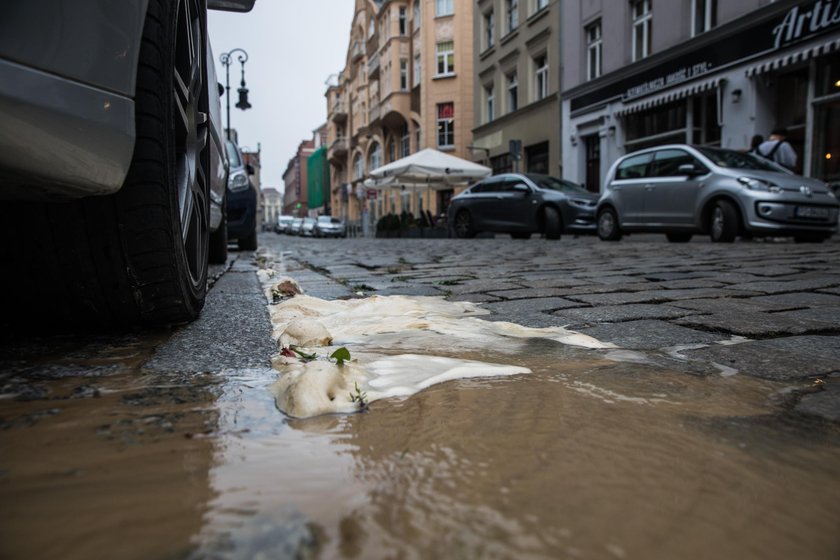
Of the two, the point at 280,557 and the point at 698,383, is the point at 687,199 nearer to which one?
the point at 698,383

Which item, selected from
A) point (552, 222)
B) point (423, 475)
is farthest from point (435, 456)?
point (552, 222)

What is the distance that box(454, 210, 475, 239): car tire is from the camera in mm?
15617

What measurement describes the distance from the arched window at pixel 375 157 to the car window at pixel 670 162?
110 feet

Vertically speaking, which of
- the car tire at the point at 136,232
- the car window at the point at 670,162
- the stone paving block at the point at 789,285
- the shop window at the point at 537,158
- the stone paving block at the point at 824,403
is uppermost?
the shop window at the point at 537,158

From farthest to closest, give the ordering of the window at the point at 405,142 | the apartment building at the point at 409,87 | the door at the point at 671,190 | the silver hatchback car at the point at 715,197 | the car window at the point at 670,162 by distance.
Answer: the window at the point at 405,142 → the apartment building at the point at 409,87 → the car window at the point at 670,162 → the door at the point at 671,190 → the silver hatchback car at the point at 715,197

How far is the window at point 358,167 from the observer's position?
49250 mm

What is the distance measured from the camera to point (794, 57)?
12461 millimetres

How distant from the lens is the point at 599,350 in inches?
78.9

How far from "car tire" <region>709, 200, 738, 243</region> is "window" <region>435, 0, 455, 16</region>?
25.8 meters

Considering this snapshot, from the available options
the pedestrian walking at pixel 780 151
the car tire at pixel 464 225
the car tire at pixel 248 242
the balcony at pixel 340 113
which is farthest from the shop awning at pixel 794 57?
the balcony at pixel 340 113

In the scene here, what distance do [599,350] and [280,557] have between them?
57.6 inches

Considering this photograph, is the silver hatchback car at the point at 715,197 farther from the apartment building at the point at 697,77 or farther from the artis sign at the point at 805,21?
the artis sign at the point at 805,21

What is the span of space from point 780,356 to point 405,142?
3761 cm

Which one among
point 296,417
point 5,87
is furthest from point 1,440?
point 5,87
